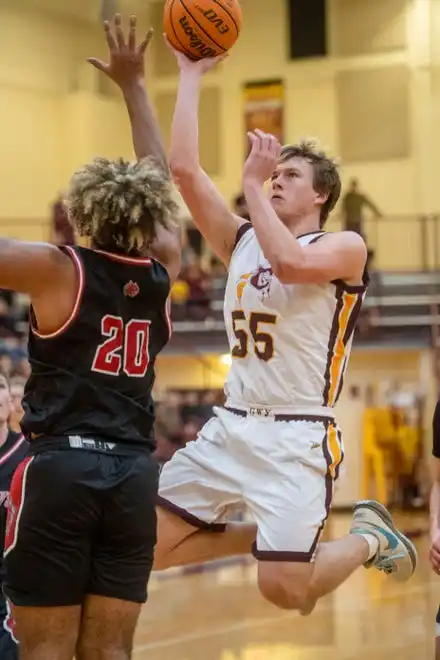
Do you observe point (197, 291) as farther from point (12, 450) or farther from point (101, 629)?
point (101, 629)

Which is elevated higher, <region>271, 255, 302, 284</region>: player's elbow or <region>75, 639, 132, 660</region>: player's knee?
<region>271, 255, 302, 284</region>: player's elbow

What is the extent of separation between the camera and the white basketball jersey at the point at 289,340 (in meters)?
4.73

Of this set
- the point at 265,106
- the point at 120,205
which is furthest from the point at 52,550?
the point at 265,106

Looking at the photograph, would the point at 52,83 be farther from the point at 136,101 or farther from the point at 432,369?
the point at 136,101

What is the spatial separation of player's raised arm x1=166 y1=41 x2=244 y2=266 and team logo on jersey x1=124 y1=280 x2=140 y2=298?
123 centimetres

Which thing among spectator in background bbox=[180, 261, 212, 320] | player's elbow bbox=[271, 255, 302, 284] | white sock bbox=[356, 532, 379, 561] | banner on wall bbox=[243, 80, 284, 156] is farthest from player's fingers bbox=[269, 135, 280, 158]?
banner on wall bbox=[243, 80, 284, 156]

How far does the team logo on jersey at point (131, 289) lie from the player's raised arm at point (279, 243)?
96cm

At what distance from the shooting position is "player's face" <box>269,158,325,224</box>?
494 centimetres

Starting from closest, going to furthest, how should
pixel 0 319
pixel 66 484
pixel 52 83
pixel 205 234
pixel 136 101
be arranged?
pixel 66 484
pixel 136 101
pixel 205 234
pixel 0 319
pixel 52 83

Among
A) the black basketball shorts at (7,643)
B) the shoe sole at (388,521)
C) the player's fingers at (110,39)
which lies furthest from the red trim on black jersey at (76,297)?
the shoe sole at (388,521)

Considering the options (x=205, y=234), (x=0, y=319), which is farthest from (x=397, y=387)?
(x=205, y=234)

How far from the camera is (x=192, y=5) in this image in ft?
15.6

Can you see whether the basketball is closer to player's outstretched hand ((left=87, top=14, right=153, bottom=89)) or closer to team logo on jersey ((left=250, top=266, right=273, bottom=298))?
player's outstretched hand ((left=87, top=14, right=153, bottom=89))

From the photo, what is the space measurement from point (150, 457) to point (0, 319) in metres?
10.4
